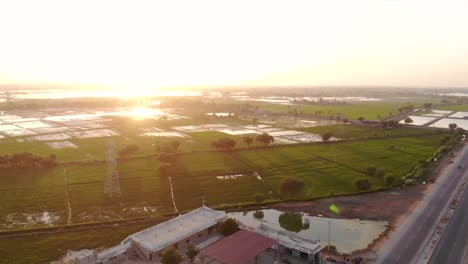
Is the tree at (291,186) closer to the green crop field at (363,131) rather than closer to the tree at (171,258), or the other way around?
the tree at (171,258)

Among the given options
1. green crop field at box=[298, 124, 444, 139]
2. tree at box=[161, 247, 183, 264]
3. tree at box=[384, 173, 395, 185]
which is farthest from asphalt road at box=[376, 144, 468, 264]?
green crop field at box=[298, 124, 444, 139]

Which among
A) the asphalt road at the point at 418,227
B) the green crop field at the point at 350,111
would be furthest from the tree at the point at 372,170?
the green crop field at the point at 350,111

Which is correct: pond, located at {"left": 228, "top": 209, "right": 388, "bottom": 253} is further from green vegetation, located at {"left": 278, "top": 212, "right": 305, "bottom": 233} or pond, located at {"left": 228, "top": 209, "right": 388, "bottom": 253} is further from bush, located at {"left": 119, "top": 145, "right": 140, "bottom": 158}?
bush, located at {"left": 119, "top": 145, "right": 140, "bottom": 158}

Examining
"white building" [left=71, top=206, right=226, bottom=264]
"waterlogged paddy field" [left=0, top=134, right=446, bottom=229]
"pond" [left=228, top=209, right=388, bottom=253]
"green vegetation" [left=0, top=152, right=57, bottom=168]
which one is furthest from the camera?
"green vegetation" [left=0, top=152, right=57, bottom=168]

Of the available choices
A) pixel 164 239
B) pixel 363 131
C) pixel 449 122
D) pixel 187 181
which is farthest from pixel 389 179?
pixel 449 122

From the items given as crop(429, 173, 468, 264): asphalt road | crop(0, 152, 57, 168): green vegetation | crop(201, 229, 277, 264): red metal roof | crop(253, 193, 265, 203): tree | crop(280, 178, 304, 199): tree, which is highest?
crop(0, 152, 57, 168): green vegetation

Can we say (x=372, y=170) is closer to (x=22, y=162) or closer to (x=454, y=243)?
(x=454, y=243)

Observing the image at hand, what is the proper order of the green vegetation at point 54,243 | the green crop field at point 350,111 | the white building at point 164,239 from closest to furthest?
the white building at point 164,239 → the green vegetation at point 54,243 → the green crop field at point 350,111
